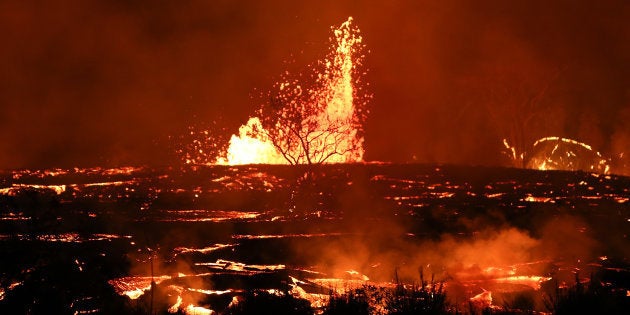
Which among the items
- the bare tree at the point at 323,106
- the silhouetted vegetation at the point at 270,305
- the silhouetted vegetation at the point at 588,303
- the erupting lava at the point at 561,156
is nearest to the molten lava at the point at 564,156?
the erupting lava at the point at 561,156

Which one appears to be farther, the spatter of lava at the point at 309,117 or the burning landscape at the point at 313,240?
the spatter of lava at the point at 309,117

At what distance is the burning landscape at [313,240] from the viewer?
23.3 ft

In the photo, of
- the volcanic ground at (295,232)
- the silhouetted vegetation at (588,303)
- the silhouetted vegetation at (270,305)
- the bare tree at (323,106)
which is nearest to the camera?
the silhouetted vegetation at (588,303)

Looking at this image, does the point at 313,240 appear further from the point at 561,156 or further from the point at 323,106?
the point at 561,156

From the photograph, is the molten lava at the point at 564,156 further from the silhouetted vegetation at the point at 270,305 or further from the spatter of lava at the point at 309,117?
the silhouetted vegetation at the point at 270,305

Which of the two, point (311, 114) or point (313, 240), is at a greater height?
point (311, 114)

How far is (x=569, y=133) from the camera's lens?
28531 mm

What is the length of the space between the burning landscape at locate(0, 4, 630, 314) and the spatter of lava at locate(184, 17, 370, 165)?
24.4 ft

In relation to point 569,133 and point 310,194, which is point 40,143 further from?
point 569,133

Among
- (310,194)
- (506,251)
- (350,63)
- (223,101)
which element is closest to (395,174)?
(310,194)

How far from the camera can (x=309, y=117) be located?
2436cm

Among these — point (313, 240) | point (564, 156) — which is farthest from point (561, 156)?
point (313, 240)

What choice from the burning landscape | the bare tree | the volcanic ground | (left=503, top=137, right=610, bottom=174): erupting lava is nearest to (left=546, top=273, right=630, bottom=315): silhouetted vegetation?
the burning landscape

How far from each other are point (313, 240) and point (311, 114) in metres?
14.6
